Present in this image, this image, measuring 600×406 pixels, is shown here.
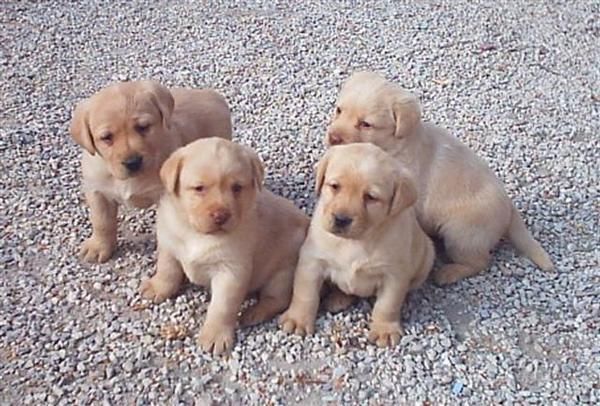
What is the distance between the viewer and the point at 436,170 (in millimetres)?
4766

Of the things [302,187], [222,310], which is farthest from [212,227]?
[302,187]

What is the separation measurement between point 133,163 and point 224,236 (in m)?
0.58

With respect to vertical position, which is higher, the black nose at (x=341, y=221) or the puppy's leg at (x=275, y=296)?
the black nose at (x=341, y=221)

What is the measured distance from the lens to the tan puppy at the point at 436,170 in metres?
4.66

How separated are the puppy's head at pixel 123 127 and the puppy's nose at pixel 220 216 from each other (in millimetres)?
622

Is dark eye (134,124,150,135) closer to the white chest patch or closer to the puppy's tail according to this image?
the white chest patch

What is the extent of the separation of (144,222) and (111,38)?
2943 millimetres

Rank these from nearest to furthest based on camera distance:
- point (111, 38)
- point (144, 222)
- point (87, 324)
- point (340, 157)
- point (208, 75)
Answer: point (340, 157) < point (87, 324) < point (144, 222) < point (208, 75) < point (111, 38)

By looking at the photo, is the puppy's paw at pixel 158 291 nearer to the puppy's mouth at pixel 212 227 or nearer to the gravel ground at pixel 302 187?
the gravel ground at pixel 302 187

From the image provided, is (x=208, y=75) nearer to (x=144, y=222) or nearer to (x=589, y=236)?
(x=144, y=222)

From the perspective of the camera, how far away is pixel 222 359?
416cm

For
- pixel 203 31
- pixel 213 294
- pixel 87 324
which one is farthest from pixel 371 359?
pixel 203 31

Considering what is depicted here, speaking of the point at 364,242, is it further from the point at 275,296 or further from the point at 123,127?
the point at 123,127

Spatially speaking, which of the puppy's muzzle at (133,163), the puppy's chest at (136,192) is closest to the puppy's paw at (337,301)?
the puppy's chest at (136,192)
